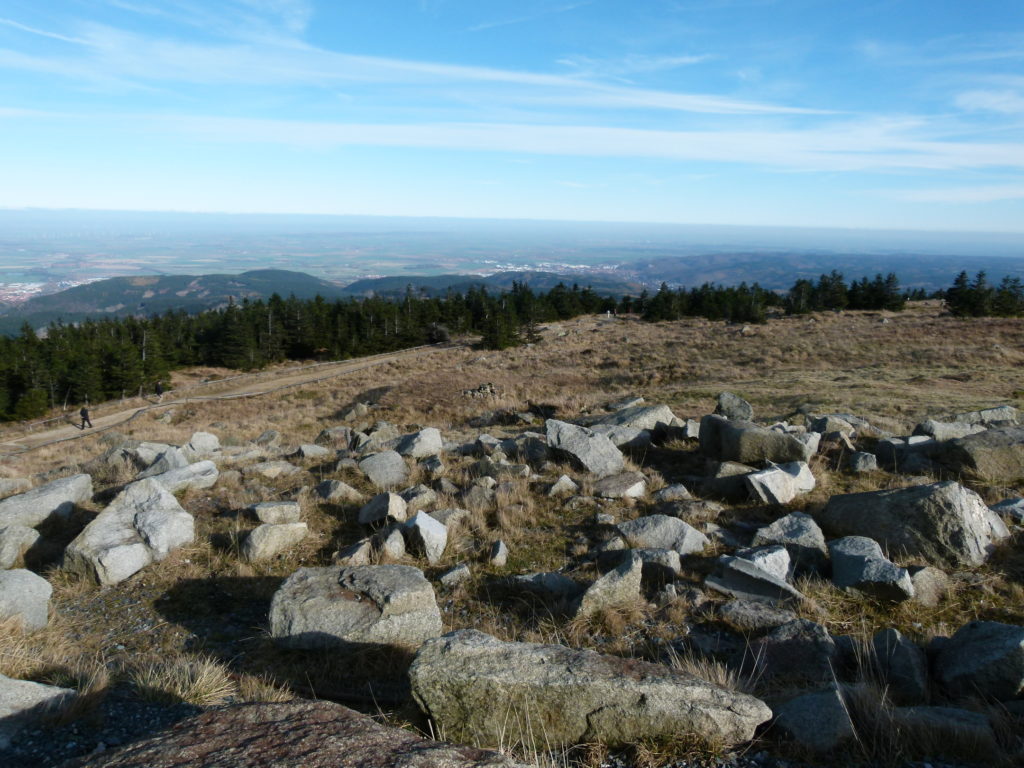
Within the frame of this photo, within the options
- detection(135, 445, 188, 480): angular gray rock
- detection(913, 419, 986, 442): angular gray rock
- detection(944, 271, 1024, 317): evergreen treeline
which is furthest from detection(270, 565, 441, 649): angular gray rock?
detection(944, 271, 1024, 317): evergreen treeline

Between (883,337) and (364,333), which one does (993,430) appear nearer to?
(883,337)

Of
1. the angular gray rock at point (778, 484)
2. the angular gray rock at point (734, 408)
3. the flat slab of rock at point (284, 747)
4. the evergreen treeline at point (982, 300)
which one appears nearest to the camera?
the flat slab of rock at point (284, 747)

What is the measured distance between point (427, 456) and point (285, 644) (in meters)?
8.09

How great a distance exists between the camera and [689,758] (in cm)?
405

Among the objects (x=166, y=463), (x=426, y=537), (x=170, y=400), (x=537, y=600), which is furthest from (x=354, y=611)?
(x=170, y=400)

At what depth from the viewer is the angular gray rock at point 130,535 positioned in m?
7.99

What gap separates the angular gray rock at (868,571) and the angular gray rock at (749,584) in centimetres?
75

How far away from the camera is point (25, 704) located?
4.38 m

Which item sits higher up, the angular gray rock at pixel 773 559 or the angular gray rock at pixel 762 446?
the angular gray rock at pixel 762 446

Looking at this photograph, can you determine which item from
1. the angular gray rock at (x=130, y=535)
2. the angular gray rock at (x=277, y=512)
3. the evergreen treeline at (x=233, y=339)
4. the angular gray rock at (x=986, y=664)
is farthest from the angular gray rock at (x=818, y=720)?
the evergreen treeline at (x=233, y=339)

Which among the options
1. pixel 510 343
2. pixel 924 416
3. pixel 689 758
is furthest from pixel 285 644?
pixel 510 343

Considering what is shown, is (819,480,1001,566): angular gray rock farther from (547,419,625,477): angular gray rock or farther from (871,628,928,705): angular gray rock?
(547,419,625,477): angular gray rock

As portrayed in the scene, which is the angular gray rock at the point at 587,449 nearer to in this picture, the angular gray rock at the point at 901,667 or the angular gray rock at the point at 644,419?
the angular gray rock at the point at 644,419

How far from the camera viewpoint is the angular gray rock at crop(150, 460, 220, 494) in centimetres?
1130
